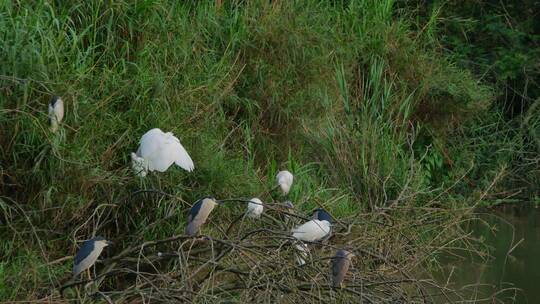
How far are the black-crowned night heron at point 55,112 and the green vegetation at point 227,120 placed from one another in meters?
0.05

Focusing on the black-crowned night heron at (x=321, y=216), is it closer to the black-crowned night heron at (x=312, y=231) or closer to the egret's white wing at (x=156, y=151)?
the black-crowned night heron at (x=312, y=231)

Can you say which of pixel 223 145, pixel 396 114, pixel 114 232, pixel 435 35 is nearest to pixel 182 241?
pixel 114 232

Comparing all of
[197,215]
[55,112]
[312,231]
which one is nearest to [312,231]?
[312,231]

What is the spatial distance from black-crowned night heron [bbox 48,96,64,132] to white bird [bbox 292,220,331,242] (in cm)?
128

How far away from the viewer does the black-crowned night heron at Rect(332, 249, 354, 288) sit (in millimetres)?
5113

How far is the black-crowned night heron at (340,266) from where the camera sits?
16.8 ft

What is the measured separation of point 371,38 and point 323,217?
3.46 m

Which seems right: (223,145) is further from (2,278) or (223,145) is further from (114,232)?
(2,278)

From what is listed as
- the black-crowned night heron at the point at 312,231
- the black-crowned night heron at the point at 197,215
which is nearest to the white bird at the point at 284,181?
the black-crowned night heron at the point at 312,231

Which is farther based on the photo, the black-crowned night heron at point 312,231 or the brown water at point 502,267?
the brown water at point 502,267

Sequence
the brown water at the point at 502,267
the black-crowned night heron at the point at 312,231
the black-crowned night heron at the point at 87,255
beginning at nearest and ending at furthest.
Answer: the black-crowned night heron at the point at 87,255 < the black-crowned night heron at the point at 312,231 < the brown water at the point at 502,267

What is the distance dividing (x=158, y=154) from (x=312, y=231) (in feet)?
2.80

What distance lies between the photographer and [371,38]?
8953mm

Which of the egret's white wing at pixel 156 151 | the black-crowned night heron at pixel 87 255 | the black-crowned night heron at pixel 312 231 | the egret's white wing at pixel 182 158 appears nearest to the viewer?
the black-crowned night heron at pixel 87 255
